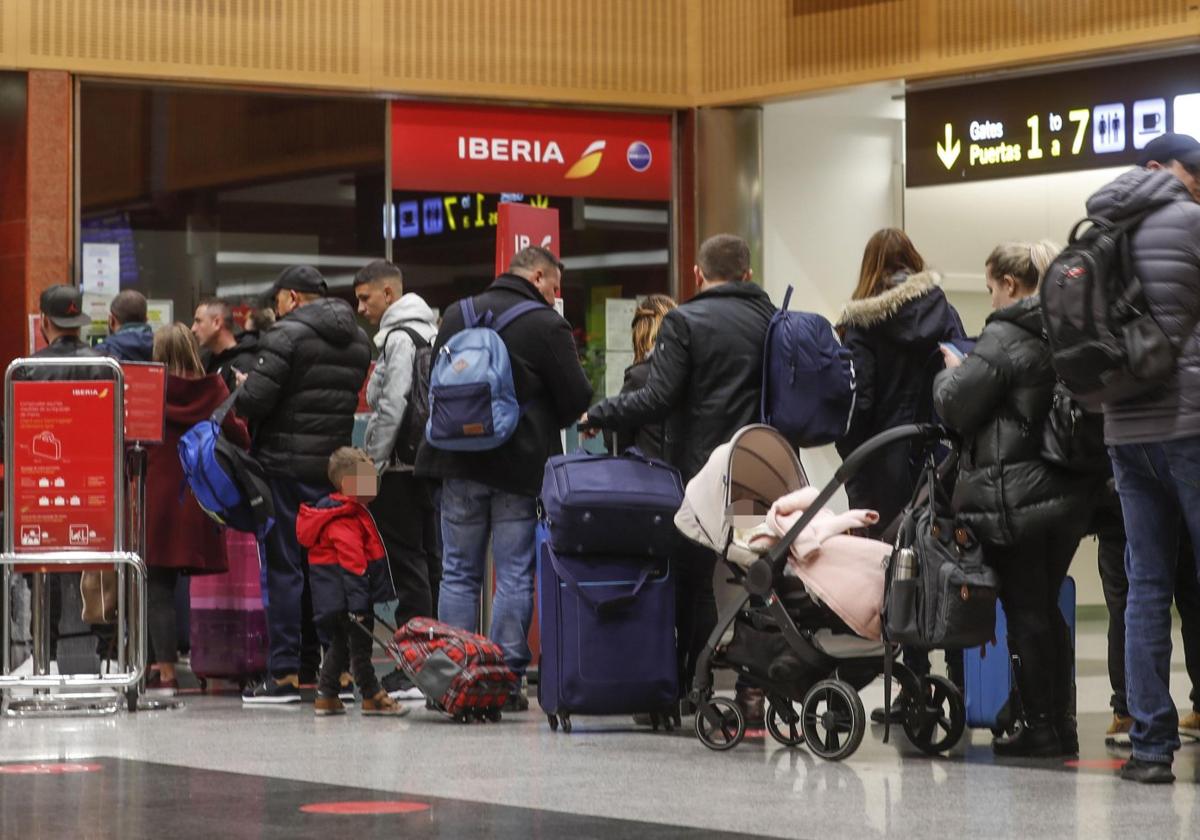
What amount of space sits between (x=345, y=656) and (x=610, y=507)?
5.35 ft

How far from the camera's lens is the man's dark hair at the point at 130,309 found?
10.5 metres

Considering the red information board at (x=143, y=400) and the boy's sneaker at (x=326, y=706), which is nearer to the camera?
the boy's sneaker at (x=326, y=706)

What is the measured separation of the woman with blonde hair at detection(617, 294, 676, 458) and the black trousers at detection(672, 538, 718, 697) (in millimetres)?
554

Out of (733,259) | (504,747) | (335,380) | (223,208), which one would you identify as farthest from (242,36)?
(504,747)

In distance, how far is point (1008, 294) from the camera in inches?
283

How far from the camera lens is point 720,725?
23.5 feet

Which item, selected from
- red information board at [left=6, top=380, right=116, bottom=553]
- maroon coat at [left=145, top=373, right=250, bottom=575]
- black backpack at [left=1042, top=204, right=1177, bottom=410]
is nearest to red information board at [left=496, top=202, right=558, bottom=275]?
maroon coat at [left=145, top=373, right=250, bottom=575]

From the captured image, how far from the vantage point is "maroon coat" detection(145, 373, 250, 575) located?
9.59 m

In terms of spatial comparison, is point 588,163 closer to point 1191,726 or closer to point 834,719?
point 1191,726

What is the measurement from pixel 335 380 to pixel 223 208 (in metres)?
3.47

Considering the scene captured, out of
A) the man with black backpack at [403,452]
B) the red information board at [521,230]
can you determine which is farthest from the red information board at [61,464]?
the red information board at [521,230]

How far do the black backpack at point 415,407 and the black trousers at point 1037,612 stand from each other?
333cm

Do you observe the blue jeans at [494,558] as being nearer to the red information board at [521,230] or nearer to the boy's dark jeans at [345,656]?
the boy's dark jeans at [345,656]

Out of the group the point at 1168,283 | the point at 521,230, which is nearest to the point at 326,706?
the point at 521,230
